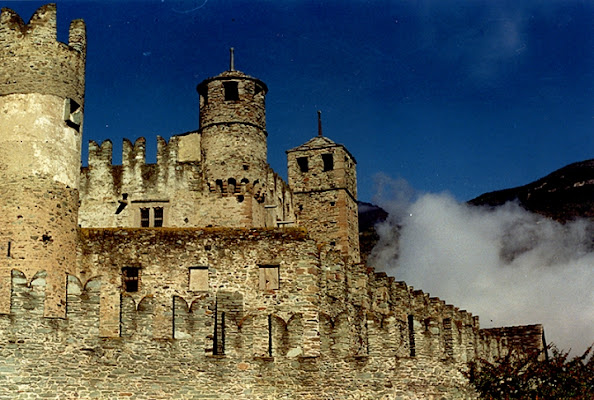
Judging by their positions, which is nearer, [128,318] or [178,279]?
[128,318]

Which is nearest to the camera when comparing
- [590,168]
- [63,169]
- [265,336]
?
[265,336]

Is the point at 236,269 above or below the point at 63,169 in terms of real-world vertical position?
below

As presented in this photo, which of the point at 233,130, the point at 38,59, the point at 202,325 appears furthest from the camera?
the point at 233,130

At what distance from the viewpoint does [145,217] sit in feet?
117

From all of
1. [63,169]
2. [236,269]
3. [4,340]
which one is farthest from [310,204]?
[4,340]

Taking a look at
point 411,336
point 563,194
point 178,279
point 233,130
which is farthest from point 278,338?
point 563,194

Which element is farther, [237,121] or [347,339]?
[237,121]

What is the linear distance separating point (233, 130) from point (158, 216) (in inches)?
163

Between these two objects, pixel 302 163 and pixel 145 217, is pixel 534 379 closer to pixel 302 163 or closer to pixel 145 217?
pixel 145 217

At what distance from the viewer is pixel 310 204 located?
4469 centimetres

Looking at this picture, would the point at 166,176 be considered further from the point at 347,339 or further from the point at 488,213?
the point at 488,213

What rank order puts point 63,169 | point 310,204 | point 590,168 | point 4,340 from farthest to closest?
point 590,168 → point 310,204 → point 63,169 → point 4,340

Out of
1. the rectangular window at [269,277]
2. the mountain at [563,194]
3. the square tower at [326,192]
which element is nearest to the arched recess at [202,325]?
the rectangular window at [269,277]

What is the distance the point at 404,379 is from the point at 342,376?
6.44ft
